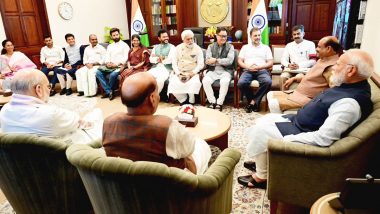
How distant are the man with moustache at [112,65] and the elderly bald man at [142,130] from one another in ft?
12.8

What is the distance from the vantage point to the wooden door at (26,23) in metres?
5.52

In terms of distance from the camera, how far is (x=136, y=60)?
16.2 feet

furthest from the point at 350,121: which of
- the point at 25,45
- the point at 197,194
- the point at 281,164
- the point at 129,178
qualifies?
the point at 25,45

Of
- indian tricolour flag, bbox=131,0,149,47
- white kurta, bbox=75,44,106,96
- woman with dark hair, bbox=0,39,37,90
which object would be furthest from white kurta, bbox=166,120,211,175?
indian tricolour flag, bbox=131,0,149,47

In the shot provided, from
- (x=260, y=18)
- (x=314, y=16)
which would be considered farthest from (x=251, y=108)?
(x=314, y=16)

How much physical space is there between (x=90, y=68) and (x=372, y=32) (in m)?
4.56

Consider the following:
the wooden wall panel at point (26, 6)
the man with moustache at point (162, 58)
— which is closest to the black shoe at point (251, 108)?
the man with moustache at point (162, 58)

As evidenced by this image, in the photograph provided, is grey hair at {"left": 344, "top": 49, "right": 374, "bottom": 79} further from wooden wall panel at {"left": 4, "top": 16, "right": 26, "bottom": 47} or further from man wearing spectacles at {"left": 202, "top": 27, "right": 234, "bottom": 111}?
wooden wall panel at {"left": 4, "top": 16, "right": 26, "bottom": 47}

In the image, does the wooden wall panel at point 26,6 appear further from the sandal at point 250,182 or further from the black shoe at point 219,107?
the sandal at point 250,182

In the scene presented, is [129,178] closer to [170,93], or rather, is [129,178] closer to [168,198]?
[168,198]

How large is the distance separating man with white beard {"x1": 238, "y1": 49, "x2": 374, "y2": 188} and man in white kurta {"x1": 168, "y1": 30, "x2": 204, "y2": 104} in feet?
7.40

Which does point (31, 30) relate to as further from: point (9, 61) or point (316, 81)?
point (316, 81)

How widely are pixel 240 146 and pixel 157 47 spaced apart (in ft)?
8.93

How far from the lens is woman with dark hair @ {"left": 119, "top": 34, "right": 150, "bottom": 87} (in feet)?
15.9
